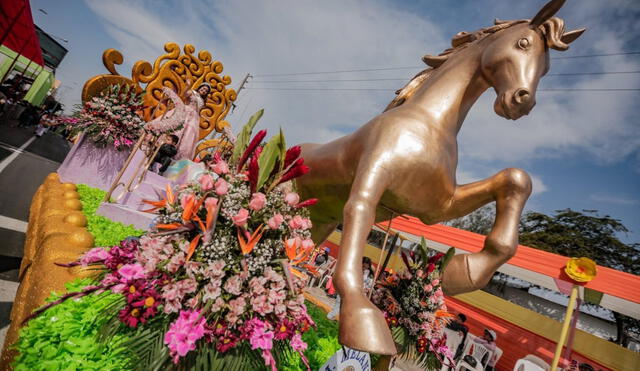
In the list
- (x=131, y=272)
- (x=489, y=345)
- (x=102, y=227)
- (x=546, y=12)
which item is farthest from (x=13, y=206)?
(x=489, y=345)

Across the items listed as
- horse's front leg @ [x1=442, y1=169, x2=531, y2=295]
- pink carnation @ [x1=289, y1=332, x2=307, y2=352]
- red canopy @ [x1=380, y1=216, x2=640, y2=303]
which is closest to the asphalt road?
pink carnation @ [x1=289, y1=332, x2=307, y2=352]

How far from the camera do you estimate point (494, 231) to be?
1359 mm

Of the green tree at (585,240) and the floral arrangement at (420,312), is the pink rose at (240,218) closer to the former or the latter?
the floral arrangement at (420,312)

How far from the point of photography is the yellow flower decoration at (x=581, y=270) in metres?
4.02

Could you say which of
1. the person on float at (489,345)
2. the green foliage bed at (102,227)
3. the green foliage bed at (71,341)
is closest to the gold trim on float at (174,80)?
the green foliage bed at (102,227)

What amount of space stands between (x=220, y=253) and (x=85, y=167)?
17.3ft

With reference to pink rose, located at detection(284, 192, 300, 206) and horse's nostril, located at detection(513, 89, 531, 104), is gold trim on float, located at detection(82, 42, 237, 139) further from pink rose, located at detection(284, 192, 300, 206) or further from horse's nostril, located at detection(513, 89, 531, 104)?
horse's nostril, located at detection(513, 89, 531, 104)

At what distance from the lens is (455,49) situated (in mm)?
1759

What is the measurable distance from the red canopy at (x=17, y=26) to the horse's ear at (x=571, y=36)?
23.6 feet

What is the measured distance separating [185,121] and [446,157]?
4.52m

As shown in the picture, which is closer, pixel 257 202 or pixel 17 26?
pixel 257 202

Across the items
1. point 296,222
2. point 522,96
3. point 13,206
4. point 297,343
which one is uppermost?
point 522,96

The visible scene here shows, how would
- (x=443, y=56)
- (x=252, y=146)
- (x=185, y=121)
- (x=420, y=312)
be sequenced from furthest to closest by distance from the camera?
(x=185, y=121)
(x=420, y=312)
(x=443, y=56)
(x=252, y=146)

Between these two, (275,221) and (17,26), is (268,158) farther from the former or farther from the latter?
(17,26)
